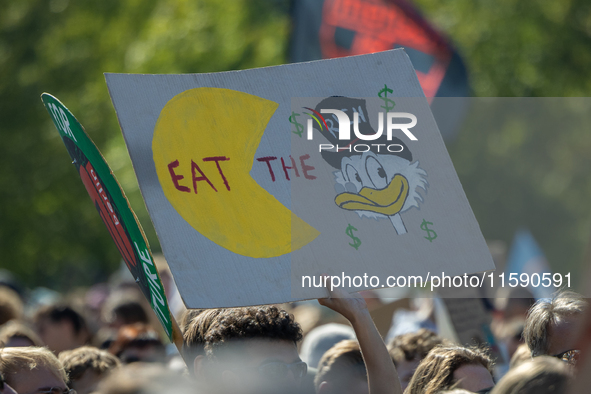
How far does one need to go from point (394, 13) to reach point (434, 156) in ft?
17.7

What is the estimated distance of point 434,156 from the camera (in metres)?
2.32

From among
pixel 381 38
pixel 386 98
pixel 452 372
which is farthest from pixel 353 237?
pixel 381 38

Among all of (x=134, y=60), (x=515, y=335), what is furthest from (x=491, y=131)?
(x=515, y=335)

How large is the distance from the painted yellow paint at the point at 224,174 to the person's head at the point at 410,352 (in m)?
1.41

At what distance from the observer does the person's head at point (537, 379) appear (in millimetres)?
1512

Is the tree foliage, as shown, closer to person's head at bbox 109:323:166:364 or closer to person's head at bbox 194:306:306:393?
person's head at bbox 109:323:166:364

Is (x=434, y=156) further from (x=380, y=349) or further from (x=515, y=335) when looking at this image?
(x=515, y=335)

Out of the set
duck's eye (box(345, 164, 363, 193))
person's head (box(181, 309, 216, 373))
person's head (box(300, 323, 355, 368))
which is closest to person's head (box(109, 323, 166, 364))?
person's head (box(300, 323, 355, 368))

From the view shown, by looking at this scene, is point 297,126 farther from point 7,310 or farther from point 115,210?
point 7,310

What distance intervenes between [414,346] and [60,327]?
263 cm

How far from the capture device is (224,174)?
2174mm

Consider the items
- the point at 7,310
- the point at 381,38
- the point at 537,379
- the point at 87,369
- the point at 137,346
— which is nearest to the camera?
the point at 537,379

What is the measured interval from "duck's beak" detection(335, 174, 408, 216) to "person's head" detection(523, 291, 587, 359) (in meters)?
0.77

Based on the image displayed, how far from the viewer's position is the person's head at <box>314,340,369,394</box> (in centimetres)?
287
